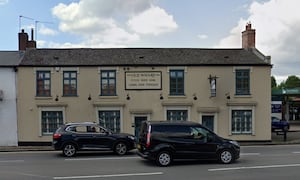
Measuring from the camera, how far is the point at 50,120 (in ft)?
74.8

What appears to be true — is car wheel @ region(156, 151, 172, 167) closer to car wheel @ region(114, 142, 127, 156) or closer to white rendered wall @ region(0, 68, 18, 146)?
car wheel @ region(114, 142, 127, 156)

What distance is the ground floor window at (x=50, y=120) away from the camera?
896 inches

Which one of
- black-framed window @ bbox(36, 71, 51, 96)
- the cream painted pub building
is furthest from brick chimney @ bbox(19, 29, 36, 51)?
black-framed window @ bbox(36, 71, 51, 96)

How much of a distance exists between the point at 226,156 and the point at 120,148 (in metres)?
5.56

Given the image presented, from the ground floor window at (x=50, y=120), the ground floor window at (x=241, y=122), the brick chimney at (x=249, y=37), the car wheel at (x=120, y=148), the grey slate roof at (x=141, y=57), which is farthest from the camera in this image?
the brick chimney at (x=249, y=37)

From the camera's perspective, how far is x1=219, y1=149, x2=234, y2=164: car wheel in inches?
535

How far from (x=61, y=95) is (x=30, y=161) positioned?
28.4 ft

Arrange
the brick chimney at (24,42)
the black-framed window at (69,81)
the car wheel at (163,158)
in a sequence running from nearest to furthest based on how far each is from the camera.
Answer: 1. the car wheel at (163,158)
2. the black-framed window at (69,81)
3. the brick chimney at (24,42)

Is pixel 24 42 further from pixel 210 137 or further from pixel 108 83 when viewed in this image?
pixel 210 137

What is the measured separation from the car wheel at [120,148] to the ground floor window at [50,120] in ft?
25.2

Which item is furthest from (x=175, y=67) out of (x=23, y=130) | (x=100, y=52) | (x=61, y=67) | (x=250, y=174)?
(x=250, y=174)

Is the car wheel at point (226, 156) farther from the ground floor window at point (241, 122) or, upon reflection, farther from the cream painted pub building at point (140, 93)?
the ground floor window at point (241, 122)

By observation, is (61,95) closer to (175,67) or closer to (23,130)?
(23,130)

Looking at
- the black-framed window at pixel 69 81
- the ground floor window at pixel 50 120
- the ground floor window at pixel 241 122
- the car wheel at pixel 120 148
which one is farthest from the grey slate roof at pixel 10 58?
the ground floor window at pixel 241 122
